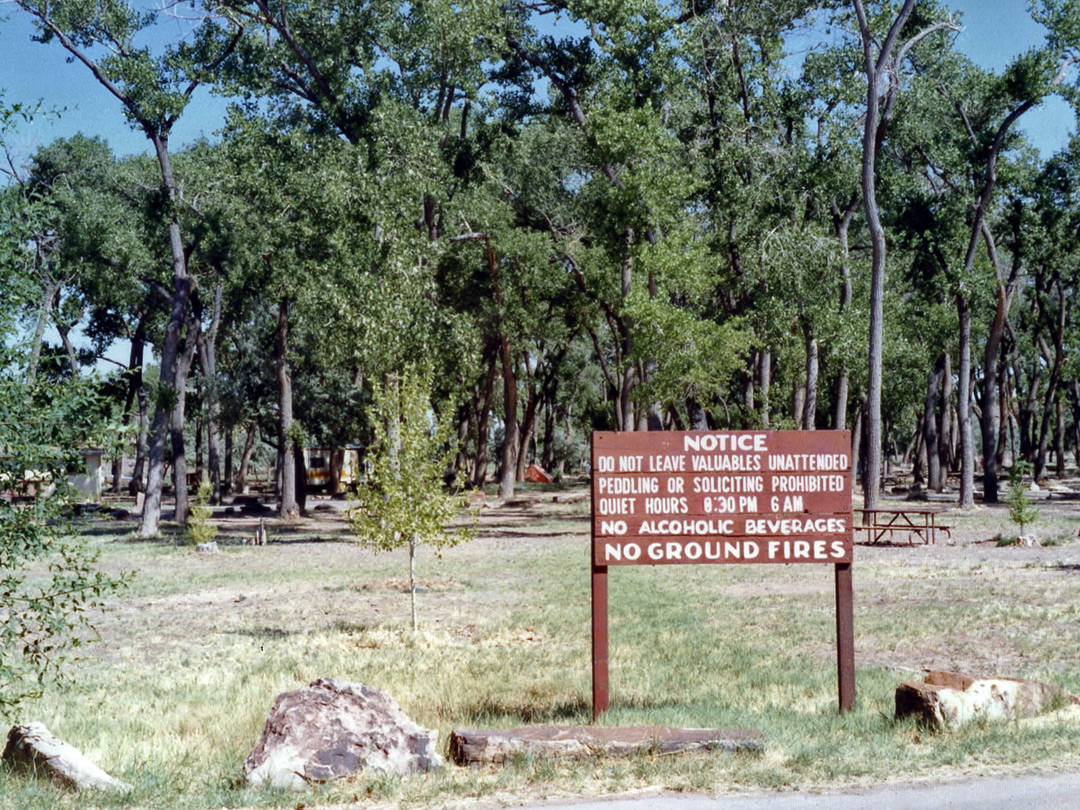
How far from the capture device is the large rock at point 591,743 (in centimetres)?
788

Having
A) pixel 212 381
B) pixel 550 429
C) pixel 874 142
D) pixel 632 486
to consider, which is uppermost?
pixel 874 142

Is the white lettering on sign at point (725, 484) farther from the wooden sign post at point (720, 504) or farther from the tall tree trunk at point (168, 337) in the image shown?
the tall tree trunk at point (168, 337)

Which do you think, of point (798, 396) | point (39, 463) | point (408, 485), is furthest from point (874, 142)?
point (39, 463)

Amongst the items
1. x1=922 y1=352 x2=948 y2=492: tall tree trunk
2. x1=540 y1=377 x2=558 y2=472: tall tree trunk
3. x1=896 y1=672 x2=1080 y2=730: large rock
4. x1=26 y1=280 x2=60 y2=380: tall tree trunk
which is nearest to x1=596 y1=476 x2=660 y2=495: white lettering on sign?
x1=896 y1=672 x2=1080 y2=730: large rock

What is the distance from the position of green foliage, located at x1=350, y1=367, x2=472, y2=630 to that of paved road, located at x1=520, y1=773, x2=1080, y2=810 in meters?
9.17

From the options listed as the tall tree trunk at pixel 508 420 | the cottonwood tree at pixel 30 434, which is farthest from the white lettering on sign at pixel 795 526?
the tall tree trunk at pixel 508 420

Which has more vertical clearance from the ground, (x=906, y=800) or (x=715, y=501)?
(x=715, y=501)

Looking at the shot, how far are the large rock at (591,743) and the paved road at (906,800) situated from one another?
79 centimetres

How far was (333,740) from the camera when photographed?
7.83 m

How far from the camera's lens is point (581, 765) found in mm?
7766

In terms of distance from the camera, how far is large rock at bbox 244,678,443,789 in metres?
7.56

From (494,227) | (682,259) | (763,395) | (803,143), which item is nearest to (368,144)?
(494,227)

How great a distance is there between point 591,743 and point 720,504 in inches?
102

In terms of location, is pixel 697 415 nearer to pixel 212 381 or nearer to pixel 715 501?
pixel 212 381
